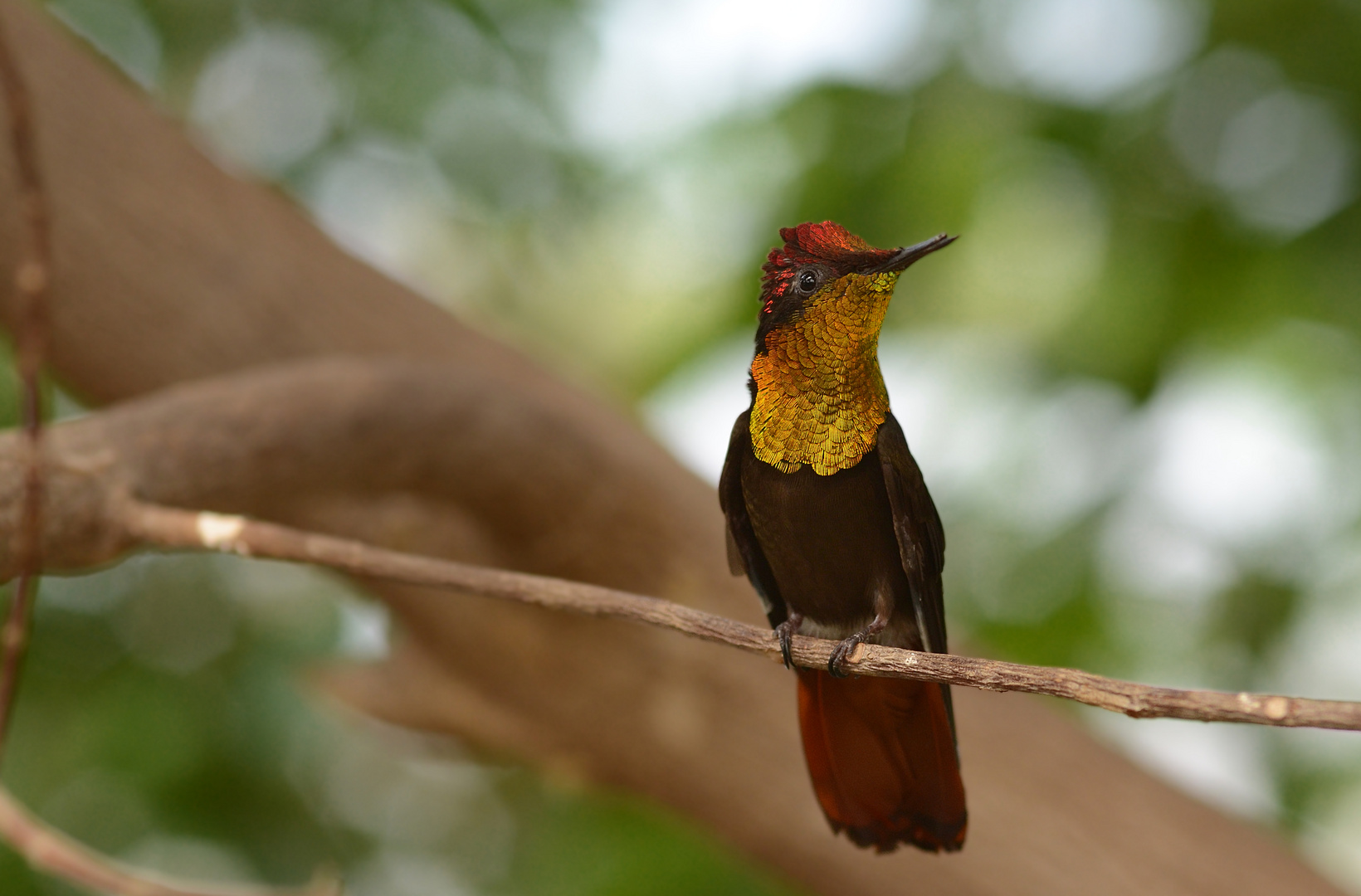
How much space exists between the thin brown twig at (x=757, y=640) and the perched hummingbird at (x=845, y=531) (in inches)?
2.5

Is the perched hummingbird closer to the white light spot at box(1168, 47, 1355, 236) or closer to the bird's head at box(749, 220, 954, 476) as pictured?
the bird's head at box(749, 220, 954, 476)

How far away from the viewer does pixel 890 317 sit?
274cm

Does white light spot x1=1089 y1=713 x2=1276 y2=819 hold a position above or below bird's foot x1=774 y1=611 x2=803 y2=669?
above

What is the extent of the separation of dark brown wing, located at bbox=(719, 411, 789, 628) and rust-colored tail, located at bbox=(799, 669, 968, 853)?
0.11m

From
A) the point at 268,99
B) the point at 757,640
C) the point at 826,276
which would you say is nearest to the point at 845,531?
the point at 757,640

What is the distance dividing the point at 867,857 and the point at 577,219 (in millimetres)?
2200

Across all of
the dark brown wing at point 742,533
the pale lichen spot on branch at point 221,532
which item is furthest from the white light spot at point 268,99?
the dark brown wing at point 742,533

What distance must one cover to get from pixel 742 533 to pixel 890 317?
1.82 metres

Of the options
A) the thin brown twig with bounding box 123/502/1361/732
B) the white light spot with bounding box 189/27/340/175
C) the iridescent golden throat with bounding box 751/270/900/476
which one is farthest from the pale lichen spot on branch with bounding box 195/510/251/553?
the white light spot with bounding box 189/27/340/175

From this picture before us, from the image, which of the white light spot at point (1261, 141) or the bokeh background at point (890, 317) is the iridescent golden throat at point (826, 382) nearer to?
the bokeh background at point (890, 317)

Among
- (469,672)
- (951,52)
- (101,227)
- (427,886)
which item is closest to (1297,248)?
(951,52)

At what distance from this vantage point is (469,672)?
8.89ft

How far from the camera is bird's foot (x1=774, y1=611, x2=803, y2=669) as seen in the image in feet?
2.99

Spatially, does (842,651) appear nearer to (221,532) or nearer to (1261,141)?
(221,532)
